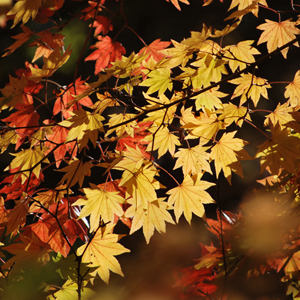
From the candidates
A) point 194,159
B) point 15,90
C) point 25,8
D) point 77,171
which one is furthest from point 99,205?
point 25,8

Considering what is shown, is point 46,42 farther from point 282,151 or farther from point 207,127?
point 282,151

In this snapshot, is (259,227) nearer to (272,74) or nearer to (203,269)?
(203,269)

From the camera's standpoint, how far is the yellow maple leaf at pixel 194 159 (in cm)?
88

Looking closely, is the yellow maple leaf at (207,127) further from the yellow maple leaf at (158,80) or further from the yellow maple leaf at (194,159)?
the yellow maple leaf at (158,80)

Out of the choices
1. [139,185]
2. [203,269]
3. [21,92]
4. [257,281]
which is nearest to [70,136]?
[139,185]

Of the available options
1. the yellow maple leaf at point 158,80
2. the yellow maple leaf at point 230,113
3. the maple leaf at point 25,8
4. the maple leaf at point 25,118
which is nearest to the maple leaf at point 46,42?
the maple leaf at point 25,118

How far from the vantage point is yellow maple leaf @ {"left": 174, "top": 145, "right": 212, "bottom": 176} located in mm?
883

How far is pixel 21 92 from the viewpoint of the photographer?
3.35 feet

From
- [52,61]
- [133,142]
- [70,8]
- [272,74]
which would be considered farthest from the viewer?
[70,8]

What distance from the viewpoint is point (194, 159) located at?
0.90 metres

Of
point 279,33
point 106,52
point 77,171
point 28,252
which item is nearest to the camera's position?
point 28,252

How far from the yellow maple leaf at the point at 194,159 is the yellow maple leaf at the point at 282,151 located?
174 mm

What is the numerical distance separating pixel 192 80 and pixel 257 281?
0.79 metres

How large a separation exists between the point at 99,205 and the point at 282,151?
584 millimetres
